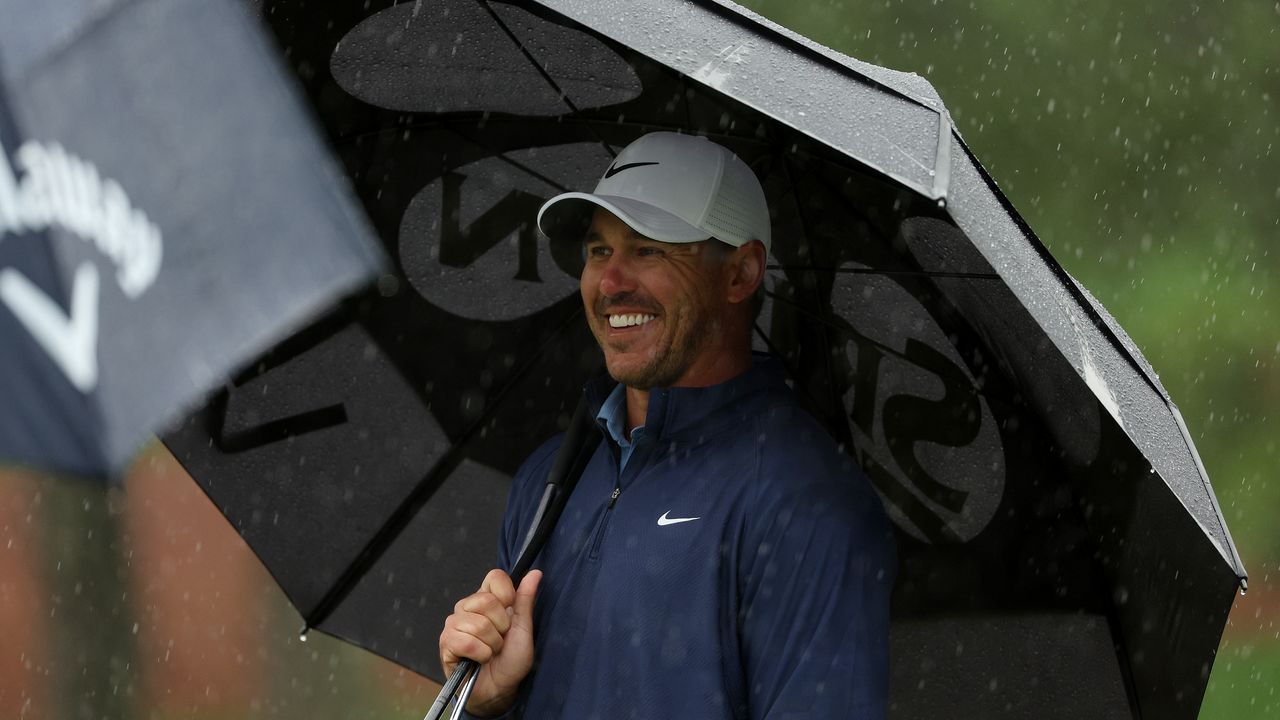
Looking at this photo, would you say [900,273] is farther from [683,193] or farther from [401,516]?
[401,516]

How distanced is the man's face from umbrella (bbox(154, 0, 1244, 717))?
11.1 inches

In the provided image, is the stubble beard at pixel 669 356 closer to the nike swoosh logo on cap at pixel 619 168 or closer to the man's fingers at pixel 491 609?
the nike swoosh logo on cap at pixel 619 168

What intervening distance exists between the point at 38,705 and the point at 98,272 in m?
7.05

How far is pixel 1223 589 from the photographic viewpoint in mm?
2295

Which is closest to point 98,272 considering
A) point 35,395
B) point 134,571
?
point 35,395

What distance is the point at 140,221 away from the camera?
1.78 m

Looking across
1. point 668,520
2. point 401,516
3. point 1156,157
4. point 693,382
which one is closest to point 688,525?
point 668,520

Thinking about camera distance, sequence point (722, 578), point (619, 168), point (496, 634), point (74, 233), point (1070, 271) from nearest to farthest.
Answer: point (74, 233)
point (722, 578)
point (496, 634)
point (619, 168)
point (1070, 271)

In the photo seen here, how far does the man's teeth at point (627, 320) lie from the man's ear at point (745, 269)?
167 millimetres

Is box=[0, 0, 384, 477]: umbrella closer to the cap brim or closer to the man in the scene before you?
the cap brim

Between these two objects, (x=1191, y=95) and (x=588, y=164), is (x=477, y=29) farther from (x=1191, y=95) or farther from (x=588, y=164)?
(x=1191, y=95)

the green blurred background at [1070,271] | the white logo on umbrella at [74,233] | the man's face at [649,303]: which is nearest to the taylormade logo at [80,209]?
the white logo on umbrella at [74,233]

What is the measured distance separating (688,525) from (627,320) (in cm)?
39

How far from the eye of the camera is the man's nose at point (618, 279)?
2521 mm
